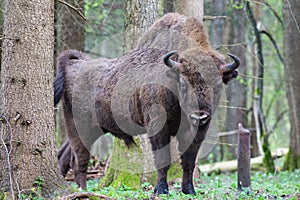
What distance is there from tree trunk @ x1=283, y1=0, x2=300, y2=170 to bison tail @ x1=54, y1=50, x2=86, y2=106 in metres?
5.59

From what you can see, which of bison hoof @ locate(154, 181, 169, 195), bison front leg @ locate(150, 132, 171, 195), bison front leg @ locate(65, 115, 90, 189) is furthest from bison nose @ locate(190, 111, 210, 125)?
bison front leg @ locate(65, 115, 90, 189)

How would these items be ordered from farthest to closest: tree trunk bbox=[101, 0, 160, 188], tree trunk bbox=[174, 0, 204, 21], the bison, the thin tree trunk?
the thin tree trunk, tree trunk bbox=[174, 0, 204, 21], tree trunk bbox=[101, 0, 160, 188], the bison

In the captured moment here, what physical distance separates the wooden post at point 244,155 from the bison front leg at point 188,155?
33.0 inches

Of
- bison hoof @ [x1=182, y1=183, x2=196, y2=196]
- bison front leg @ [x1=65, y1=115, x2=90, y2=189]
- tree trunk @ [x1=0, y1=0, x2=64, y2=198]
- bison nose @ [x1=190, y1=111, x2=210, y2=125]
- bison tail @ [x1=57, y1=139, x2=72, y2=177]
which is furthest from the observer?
bison tail @ [x1=57, y1=139, x2=72, y2=177]

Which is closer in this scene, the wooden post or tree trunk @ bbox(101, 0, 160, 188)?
the wooden post

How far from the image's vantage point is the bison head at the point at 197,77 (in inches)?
257

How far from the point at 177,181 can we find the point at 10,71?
13.5 ft

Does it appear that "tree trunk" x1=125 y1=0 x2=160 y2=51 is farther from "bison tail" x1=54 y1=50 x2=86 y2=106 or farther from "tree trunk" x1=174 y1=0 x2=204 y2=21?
"bison tail" x1=54 y1=50 x2=86 y2=106

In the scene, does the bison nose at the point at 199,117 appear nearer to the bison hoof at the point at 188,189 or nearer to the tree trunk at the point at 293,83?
the bison hoof at the point at 188,189

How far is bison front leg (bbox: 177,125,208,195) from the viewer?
713cm

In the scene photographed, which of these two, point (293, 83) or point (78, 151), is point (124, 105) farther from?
point (293, 83)

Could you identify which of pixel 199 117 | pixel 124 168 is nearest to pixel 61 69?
pixel 124 168

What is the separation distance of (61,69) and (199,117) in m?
3.61

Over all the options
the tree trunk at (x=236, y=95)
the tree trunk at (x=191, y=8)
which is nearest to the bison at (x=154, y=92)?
the tree trunk at (x=191, y=8)
